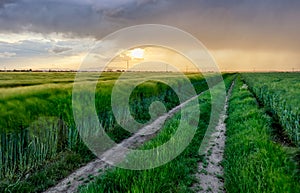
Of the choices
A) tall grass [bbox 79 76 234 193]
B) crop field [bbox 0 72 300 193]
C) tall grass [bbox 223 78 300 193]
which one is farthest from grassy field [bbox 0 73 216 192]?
tall grass [bbox 223 78 300 193]

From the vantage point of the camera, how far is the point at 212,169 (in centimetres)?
Result: 881

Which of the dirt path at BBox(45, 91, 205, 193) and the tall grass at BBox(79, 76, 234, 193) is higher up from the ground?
the tall grass at BBox(79, 76, 234, 193)

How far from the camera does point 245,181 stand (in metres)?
6.82

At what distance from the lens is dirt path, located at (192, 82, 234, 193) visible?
7496mm

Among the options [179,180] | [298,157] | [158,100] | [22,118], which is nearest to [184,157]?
[179,180]

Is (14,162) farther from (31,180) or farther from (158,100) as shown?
(158,100)

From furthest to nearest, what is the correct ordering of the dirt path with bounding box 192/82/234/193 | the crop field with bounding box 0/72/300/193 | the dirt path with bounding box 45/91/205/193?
the dirt path with bounding box 45/91/205/193
the dirt path with bounding box 192/82/234/193
the crop field with bounding box 0/72/300/193

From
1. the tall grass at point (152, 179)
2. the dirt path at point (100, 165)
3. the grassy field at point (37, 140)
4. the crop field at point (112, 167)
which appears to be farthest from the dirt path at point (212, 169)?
the grassy field at point (37, 140)

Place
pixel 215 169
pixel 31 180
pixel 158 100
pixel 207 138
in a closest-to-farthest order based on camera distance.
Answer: pixel 31 180
pixel 215 169
pixel 207 138
pixel 158 100

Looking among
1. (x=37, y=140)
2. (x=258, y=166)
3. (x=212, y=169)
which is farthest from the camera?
(x=37, y=140)

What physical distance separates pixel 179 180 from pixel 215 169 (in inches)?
71.5

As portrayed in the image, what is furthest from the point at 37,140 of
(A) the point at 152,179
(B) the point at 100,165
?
(A) the point at 152,179

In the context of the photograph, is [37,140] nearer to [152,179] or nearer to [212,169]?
[152,179]

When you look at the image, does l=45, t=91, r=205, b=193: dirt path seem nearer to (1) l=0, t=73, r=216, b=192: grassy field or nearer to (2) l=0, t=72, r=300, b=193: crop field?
(2) l=0, t=72, r=300, b=193: crop field
